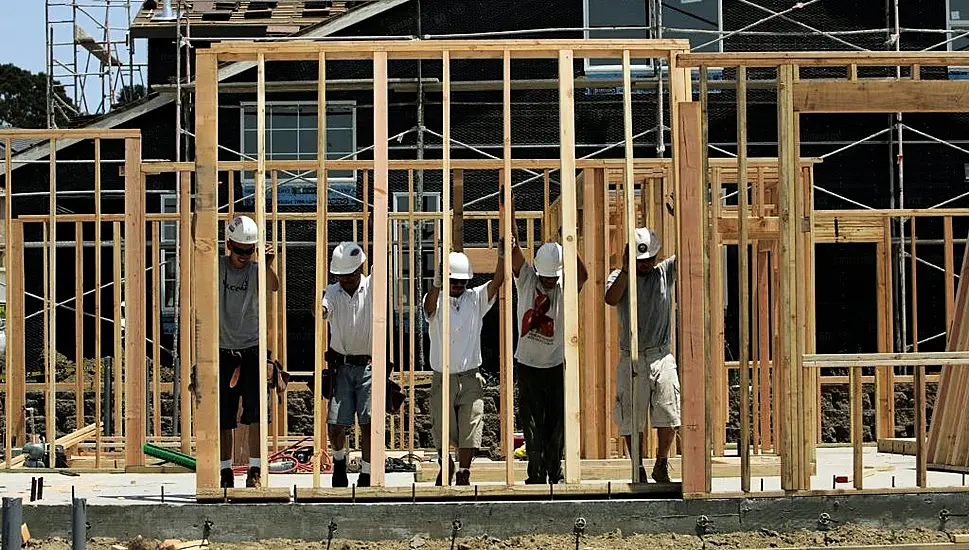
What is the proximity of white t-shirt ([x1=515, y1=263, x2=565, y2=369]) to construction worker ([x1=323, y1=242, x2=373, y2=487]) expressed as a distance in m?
1.14

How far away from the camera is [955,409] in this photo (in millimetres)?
13094

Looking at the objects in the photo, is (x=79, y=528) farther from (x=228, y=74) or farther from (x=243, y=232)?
(x=228, y=74)

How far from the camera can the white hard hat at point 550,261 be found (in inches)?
441

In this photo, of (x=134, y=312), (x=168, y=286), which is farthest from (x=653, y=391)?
(x=168, y=286)

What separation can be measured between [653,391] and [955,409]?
131 inches

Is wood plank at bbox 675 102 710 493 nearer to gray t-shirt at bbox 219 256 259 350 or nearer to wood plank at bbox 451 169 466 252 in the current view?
wood plank at bbox 451 169 466 252

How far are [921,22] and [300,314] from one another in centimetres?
1062

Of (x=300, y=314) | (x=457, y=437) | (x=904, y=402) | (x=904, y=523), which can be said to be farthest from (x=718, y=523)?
(x=300, y=314)

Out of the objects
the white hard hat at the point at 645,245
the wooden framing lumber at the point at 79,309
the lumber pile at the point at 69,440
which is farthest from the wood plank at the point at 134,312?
the white hard hat at the point at 645,245

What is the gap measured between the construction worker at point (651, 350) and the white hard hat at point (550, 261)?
404 millimetres

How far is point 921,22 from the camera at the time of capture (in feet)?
79.3

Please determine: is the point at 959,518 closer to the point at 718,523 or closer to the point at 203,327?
the point at 718,523

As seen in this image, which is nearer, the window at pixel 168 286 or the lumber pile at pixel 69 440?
the lumber pile at pixel 69 440

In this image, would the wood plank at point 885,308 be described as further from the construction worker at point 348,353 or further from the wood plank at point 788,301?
the construction worker at point 348,353
